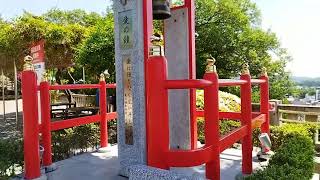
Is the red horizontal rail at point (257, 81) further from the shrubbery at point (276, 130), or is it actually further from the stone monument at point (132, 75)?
the stone monument at point (132, 75)

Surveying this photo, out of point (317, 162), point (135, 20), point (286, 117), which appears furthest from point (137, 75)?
point (286, 117)

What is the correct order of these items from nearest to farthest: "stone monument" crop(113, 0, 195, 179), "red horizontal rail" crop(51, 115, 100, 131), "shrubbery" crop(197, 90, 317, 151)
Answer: "stone monument" crop(113, 0, 195, 179) → "red horizontal rail" crop(51, 115, 100, 131) → "shrubbery" crop(197, 90, 317, 151)

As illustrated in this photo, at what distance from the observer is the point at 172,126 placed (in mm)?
4891

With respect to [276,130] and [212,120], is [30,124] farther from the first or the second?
[276,130]

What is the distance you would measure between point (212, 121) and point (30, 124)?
2188 millimetres

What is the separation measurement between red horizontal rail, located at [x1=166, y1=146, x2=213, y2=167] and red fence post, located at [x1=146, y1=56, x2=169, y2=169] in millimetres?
62

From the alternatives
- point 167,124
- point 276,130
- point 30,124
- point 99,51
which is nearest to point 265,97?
point 276,130

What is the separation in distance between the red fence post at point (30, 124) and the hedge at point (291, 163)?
2.45m

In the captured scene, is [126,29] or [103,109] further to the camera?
[103,109]

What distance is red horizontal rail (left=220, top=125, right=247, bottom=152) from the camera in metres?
3.56

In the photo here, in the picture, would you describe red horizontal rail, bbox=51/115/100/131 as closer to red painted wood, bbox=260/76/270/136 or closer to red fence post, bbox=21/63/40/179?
red fence post, bbox=21/63/40/179

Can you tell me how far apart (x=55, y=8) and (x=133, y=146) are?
26.7 meters

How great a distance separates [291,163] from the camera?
3846 mm

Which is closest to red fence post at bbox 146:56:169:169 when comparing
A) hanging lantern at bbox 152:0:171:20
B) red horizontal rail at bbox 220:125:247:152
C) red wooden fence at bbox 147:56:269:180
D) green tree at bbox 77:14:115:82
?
red wooden fence at bbox 147:56:269:180
